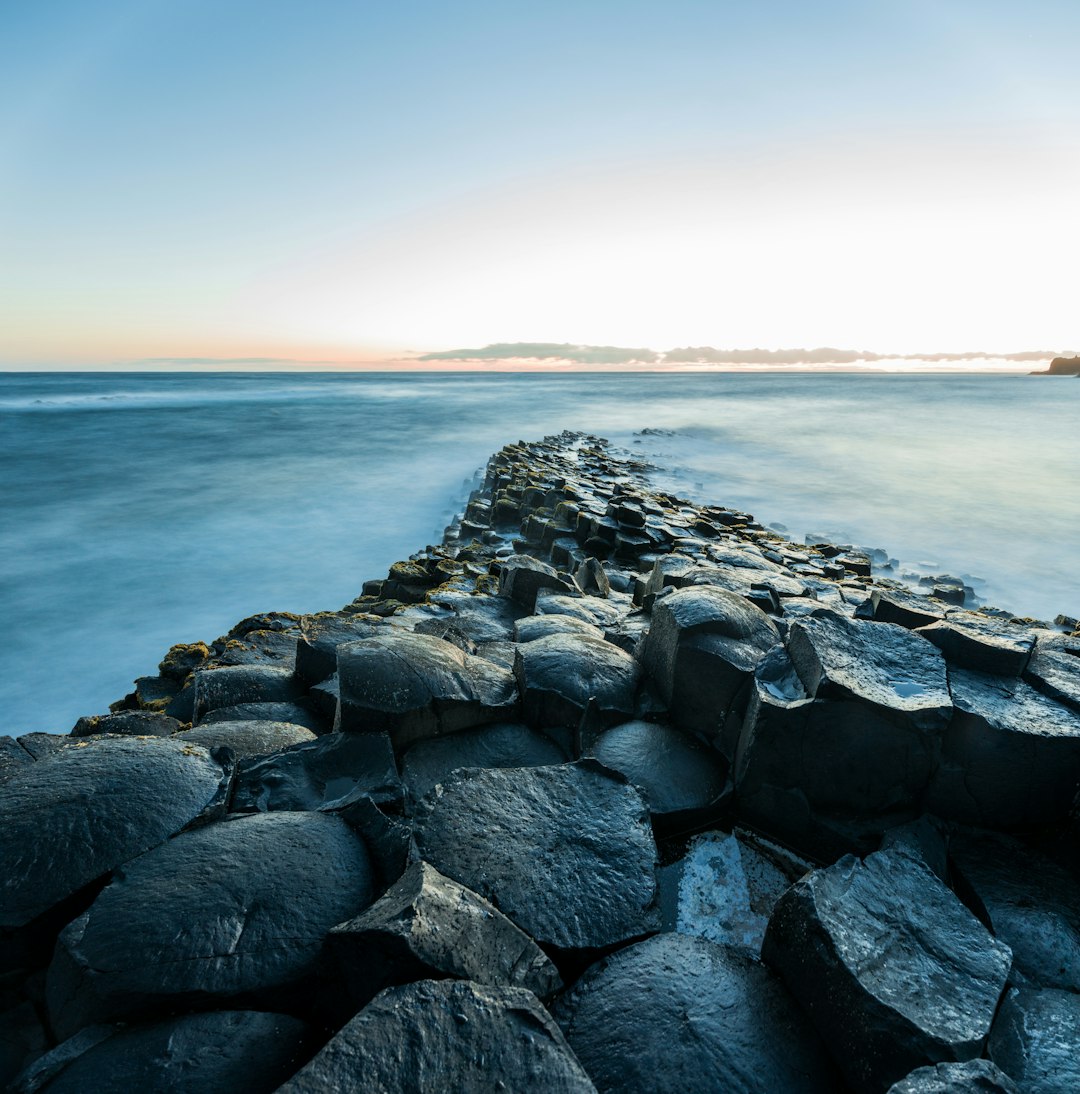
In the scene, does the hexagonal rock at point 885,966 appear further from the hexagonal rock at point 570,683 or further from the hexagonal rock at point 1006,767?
the hexagonal rock at point 570,683

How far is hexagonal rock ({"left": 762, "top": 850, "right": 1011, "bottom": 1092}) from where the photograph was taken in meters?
1.47

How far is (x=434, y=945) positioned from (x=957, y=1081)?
45.7 inches

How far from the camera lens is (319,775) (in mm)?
2469

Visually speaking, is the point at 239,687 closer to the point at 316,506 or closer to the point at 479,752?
the point at 479,752

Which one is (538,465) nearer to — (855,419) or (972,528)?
(972,528)

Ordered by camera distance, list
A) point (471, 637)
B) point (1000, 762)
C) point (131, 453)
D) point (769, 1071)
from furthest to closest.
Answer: point (131, 453)
point (471, 637)
point (1000, 762)
point (769, 1071)

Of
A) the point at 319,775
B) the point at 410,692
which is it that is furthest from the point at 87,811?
the point at 410,692

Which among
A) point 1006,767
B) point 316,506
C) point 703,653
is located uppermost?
point 703,653

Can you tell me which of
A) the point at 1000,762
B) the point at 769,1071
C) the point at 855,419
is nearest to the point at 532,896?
the point at 769,1071

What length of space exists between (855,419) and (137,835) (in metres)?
38.9

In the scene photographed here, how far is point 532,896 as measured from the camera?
6.24 ft

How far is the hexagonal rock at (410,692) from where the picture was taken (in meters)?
2.65

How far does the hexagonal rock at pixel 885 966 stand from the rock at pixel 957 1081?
0.14m

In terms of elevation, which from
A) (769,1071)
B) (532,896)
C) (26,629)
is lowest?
(26,629)
